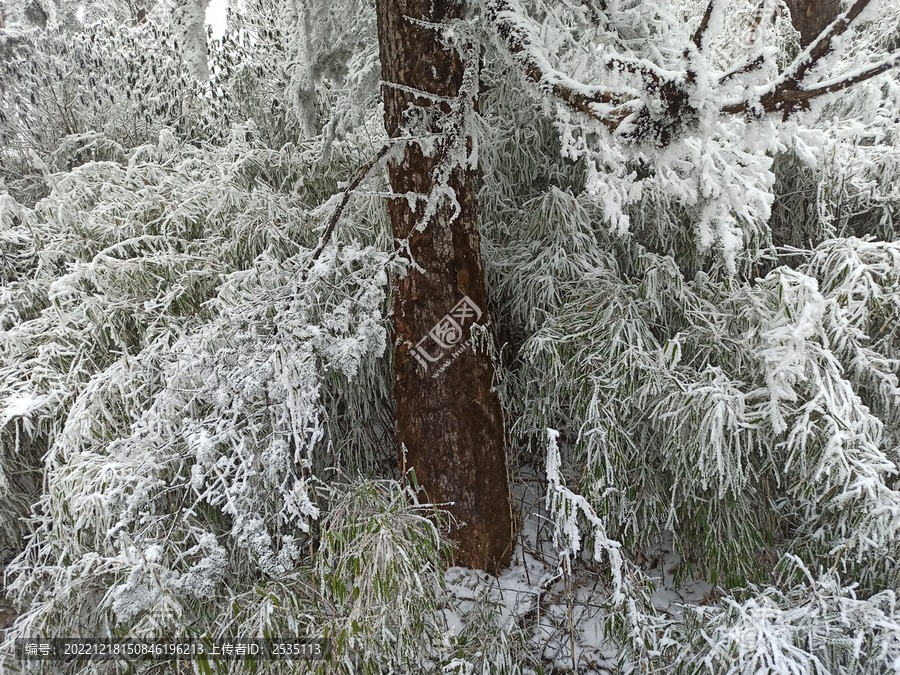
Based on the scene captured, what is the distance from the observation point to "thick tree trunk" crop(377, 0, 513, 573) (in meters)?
1.71

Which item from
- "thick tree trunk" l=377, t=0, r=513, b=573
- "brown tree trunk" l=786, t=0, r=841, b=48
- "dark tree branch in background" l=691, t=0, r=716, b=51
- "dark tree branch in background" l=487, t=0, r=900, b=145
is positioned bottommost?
"thick tree trunk" l=377, t=0, r=513, b=573

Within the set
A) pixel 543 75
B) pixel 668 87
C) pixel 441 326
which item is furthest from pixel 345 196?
pixel 668 87

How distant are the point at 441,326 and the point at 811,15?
2886mm

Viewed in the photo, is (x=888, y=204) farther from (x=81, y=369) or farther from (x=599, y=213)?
(x=81, y=369)

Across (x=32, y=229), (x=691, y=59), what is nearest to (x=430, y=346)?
(x=691, y=59)

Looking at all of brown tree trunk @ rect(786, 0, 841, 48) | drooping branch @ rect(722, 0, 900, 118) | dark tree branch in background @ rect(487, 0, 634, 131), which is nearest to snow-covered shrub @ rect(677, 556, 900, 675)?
drooping branch @ rect(722, 0, 900, 118)

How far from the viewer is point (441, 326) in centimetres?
183

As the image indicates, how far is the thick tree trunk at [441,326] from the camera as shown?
171cm

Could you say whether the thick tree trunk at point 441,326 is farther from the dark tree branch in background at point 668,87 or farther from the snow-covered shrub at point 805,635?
the snow-covered shrub at point 805,635

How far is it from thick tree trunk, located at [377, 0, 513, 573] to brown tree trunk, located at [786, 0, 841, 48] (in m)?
2.38

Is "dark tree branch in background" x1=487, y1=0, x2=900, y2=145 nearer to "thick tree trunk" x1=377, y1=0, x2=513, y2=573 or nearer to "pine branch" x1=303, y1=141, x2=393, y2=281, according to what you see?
"thick tree trunk" x1=377, y1=0, x2=513, y2=573

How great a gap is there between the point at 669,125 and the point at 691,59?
14cm

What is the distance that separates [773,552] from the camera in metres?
1.75

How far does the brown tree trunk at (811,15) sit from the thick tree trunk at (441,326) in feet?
7.81
